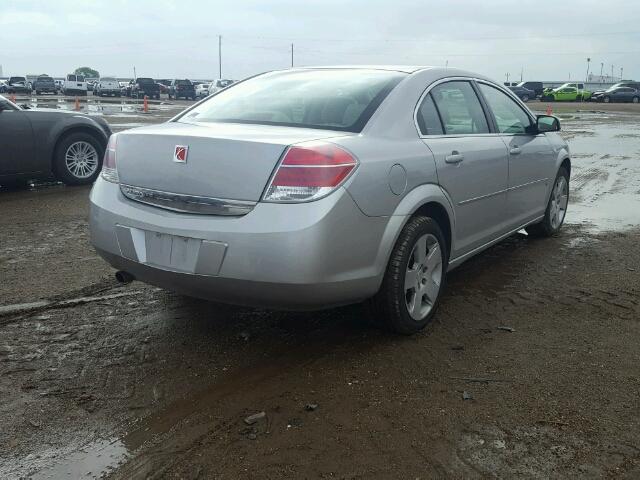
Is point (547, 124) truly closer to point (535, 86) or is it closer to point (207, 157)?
point (207, 157)

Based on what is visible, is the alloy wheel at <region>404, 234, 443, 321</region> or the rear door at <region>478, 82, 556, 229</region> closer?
the alloy wheel at <region>404, 234, 443, 321</region>

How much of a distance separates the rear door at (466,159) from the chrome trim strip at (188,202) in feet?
4.50

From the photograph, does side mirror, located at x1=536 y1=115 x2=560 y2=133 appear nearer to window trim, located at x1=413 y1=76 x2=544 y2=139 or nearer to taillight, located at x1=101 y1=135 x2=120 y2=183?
window trim, located at x1=413 y1=76 x2=544 y2=139

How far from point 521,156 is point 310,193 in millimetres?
2682

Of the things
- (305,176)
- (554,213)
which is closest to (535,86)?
(554,213)

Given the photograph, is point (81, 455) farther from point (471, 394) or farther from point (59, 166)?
point (59, 166)

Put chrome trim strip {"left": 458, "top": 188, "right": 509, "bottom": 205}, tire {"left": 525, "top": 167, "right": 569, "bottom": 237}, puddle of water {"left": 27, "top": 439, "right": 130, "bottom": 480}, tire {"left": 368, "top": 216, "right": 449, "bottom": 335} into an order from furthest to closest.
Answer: tire {"left": 525, "top": 167, "right": 569, "bottom": 237}
chrome trim strip {"left": 458, "top": 188, "right": 509, "bottom": 205}
tire {"left": 368, "top": 216, "right": 449, "bottom": 335}
puddle of water {"left": 27, "top": 439, "right": 130, "bottom": 480}

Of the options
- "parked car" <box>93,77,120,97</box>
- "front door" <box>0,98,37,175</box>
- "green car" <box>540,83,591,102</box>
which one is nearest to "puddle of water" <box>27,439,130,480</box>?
"front door" <box>0,98,37,175</box>

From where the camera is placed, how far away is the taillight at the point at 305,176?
10.2 feet

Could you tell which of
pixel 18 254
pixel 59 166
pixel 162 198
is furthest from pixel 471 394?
pixel 59 166

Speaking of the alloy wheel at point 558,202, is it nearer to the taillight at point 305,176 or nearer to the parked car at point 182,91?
the taillight at point 305,176

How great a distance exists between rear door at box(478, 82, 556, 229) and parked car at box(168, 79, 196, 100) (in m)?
52.1

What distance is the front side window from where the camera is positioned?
501cm

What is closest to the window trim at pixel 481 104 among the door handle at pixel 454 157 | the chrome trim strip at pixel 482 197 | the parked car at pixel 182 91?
the door handle at pixel 454 157
